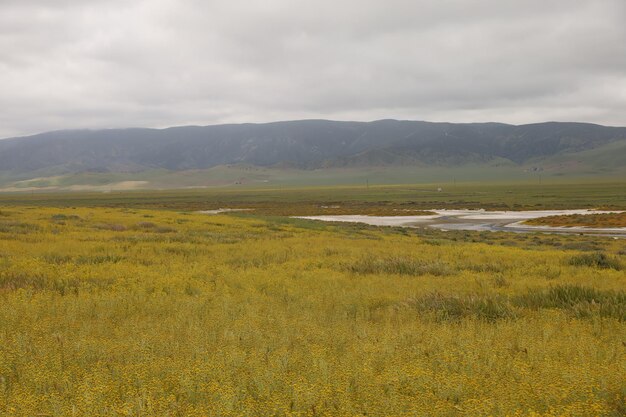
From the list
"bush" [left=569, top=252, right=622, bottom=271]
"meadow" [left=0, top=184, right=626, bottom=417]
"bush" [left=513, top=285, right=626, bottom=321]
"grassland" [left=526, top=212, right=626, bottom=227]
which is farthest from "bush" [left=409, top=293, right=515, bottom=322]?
"grassland" [left=526, top=212, right=626, bottom=227]

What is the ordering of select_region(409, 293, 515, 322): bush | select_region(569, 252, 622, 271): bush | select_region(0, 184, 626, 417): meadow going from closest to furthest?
select_region(0, 184, 626, 417): meadow < select_region(409, 293, 515, 322): bush < select_region(569, 252, 622, 271): bush

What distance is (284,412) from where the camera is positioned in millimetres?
4871

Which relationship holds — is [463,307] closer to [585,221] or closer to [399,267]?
[399,267]

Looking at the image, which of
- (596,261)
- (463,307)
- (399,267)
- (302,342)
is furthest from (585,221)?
(302,342)

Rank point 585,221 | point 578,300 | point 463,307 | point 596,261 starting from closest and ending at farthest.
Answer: point 463,307 < point 578,300 < point 596,261 < point 585,221

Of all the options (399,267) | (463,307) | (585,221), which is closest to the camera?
(463,307)

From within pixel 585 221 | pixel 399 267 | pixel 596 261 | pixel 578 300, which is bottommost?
pixel 585 221

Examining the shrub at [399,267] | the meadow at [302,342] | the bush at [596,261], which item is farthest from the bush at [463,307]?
the bush at [596,261]

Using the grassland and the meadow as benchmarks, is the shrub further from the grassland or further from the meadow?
the grassland

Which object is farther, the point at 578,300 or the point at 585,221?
the point at 585,221

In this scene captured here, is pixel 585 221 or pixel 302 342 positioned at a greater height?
pixel 302 342

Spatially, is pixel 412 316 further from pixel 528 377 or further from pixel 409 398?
pixel 409 398

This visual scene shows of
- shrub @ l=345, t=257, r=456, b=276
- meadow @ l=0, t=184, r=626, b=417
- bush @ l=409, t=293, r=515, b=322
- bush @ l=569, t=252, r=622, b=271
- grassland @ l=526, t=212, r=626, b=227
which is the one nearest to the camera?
meadow @ l=0, t=184, r=626, b=417

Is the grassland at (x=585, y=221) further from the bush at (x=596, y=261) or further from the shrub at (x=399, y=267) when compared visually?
the shrub at (x=399, y=267)
